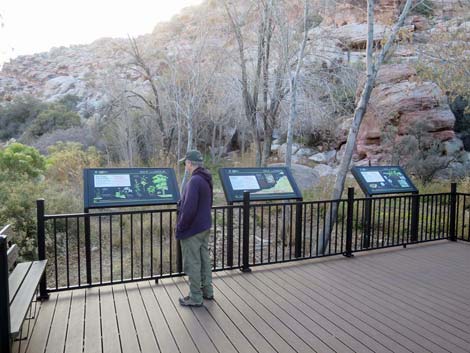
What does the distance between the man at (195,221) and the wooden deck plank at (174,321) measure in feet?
0.53

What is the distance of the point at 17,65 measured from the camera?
38375 mm

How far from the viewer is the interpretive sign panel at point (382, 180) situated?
584cm

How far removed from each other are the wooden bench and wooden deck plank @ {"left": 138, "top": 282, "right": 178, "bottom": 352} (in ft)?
3.23

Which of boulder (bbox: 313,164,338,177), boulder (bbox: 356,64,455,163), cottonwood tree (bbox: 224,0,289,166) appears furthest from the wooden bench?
boulder (bbox: 356,64,455,163)

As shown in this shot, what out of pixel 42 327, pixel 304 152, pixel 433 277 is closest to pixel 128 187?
pixel 42 327

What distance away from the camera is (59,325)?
3.08m

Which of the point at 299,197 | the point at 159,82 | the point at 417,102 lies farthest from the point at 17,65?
the point at 299,197

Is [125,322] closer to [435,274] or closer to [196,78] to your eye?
[435,274]

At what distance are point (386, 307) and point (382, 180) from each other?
2989mm

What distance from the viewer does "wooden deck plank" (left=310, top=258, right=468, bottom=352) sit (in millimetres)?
2932

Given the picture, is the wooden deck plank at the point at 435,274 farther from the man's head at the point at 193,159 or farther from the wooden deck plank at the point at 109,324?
the wooden deck plank at the point at 109,324

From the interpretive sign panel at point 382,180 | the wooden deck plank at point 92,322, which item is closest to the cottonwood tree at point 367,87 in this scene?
the interpretive sign panel at point 382,180

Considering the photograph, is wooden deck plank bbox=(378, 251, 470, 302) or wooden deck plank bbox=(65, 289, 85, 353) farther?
wooden deck plank bbox=(378, 251, 470, 302)

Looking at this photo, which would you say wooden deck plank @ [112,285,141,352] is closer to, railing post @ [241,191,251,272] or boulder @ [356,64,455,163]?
railing post @ [241,191,251,272]
